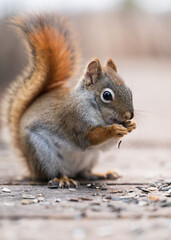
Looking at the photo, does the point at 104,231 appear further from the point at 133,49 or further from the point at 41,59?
the point at 133,49

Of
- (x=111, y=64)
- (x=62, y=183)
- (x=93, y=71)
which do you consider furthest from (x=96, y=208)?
(x=111, y=64)

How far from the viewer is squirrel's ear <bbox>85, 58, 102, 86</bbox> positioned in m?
2.33

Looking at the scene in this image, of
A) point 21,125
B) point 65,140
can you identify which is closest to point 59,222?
point 65,140

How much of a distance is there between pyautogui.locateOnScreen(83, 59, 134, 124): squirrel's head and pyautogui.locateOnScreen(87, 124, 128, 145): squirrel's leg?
0.05 metres

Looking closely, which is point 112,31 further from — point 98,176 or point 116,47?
point 98,176

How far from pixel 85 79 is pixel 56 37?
38 cm

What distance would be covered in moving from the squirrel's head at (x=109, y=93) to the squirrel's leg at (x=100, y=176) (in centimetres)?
36

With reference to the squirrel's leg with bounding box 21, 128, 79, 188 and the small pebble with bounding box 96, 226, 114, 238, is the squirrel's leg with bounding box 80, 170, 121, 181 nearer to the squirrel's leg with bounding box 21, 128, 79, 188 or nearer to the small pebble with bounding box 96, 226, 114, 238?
the squirrel's leg with bounding box 21, 128, 79, 188

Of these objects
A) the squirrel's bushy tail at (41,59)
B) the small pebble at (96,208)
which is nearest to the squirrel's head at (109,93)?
the squirrel's bushy tail at (41,59)

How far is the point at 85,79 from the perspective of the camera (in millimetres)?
2375

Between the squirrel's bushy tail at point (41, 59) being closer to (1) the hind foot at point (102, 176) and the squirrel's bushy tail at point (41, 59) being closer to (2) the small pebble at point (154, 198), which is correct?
(1) the hind foot at point (102, 176)

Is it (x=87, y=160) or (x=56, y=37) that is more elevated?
(x=56, y=37)

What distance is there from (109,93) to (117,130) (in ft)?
0.66

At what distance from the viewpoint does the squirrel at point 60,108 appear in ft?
7.23
